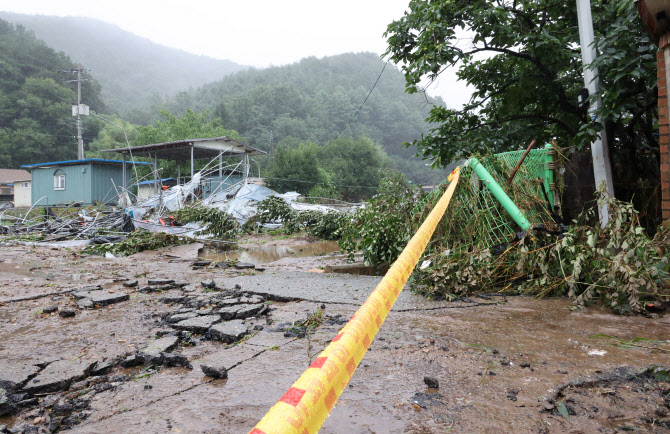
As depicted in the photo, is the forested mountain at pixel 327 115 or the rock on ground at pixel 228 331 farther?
the forested mountain at pixel 327 115

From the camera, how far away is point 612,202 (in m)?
3.61

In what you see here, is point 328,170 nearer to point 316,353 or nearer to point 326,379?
point 316,353

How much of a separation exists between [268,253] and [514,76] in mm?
6818

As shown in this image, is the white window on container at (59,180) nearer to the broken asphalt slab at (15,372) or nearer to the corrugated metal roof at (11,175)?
the corrugated metal roof at (11,175)

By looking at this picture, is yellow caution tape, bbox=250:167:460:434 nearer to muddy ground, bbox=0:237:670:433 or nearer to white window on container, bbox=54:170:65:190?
muddy ground, bbox=0:237:670:433

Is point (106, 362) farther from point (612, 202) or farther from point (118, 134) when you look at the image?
point (118, 134)

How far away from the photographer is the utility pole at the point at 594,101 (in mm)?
4898

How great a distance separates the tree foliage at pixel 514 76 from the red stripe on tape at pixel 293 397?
5.57 metres

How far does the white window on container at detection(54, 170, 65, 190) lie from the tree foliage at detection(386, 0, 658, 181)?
2682cm

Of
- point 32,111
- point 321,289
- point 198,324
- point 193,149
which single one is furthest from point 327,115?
point 198,324

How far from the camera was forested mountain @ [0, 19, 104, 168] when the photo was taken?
45250 mm

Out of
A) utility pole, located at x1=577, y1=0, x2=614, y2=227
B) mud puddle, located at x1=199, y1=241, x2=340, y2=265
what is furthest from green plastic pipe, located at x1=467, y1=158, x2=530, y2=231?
mud puddle, located at x1=199, y1=241, x2=340, y2=265

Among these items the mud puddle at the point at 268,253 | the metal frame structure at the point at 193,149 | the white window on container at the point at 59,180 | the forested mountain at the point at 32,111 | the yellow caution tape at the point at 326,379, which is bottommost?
the mud puddle at the point at 268,253

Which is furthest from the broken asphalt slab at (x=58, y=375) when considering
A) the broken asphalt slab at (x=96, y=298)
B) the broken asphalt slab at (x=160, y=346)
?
the broken asphalt slab at (x=96, y=298)
